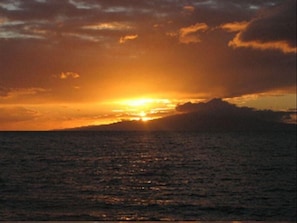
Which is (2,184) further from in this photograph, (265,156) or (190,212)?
(265,156)

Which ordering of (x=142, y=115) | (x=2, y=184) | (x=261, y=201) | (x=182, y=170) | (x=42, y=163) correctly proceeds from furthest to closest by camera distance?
(x=42, y=163), (x=182, y=170), (x=2, y=184), (x=142, y=115), (x=261, y=201)

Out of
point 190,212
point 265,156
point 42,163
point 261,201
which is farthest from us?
point 265,156

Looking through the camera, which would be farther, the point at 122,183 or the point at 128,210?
the point at 122,183

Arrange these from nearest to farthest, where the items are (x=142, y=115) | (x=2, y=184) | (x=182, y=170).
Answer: (x=142, y=115) → (x=2, y=184) → (x=182, y=170)

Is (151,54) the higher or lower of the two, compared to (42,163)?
higher

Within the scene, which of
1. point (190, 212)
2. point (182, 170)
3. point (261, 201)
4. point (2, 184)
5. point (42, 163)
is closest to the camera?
point (190, 212)

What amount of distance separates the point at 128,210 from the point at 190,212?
41.9 inches

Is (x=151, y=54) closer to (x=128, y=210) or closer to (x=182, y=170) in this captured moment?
(x=128, y=210)

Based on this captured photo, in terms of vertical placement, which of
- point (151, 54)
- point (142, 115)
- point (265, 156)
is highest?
point (151, 54)

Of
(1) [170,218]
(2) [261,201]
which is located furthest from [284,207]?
(1) [170,218]

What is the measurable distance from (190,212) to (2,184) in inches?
228

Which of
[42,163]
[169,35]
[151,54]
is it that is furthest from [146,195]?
[42,163]

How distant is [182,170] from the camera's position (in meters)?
14.4

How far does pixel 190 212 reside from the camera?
729 cm
